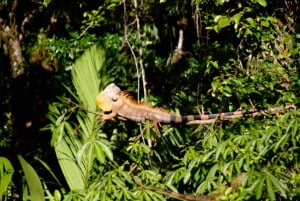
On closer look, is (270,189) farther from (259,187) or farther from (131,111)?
(131,111)

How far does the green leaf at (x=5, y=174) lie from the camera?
2180 millimetres

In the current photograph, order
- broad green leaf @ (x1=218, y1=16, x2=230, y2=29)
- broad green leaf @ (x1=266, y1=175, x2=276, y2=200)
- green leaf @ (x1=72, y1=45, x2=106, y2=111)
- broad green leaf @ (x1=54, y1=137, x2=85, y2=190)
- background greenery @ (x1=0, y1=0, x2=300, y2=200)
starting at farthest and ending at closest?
1. green leaf @ (x1=72, y1=45, x2=106, y2=111)
2. broad green leaf @ (x1=54, y1=137, x2=85, y2=190)
3. broad green leaf @ (x1=218, y1=16, x2=230, y2=29)
4. background greenery @ (x1=0, y1=0, x2=300, y2=200)
5. broad green leaf @ (x1=266, y1=175, x2=276, y2=200)

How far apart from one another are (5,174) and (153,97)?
167cm

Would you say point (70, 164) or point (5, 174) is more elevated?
point (5, 174)

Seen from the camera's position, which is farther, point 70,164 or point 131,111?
point 70,164

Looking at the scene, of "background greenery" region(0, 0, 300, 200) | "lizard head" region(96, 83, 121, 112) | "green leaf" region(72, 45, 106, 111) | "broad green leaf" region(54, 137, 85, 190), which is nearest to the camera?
"background greenery" region(0, 0, 300, 200)

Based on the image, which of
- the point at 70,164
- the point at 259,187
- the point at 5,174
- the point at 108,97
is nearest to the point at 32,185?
the point at 5,174

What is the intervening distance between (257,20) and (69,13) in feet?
8.20

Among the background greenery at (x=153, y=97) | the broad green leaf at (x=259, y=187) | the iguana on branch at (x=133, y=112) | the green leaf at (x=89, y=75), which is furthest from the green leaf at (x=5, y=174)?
the broad green leaf at (x=259, y=187)

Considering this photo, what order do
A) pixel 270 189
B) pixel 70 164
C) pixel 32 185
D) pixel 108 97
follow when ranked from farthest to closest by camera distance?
pixel 70 164, pixel 108 97, pixel 32 185, pixel 270 189

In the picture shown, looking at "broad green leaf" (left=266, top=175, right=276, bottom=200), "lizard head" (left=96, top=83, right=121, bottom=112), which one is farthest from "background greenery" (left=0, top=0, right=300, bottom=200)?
"lizard head" (left=96, top=83, right=121, bottom=112)

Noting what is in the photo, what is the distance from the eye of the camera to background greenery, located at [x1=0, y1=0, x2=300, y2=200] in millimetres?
2150

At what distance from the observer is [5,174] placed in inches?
89.8

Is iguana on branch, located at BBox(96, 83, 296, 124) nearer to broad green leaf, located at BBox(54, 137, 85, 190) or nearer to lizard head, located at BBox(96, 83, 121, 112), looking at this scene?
lizard head, located at BBox(96, 83, 121, 112)
